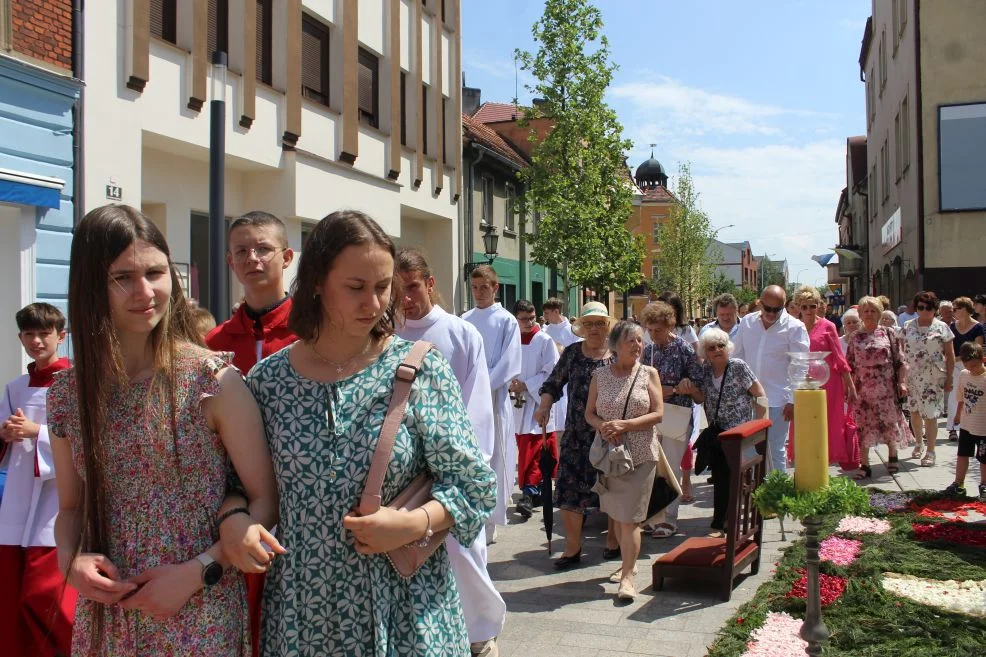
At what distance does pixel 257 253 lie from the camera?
3594 millimetres

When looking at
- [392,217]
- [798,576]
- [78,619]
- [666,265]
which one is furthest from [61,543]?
[666,265]

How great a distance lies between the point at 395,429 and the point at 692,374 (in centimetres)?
604

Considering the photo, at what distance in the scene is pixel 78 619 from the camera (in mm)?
2227

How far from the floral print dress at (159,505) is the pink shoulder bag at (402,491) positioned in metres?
0.41

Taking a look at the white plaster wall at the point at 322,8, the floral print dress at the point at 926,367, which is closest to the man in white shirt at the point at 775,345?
the floral print dress at the point at 926,367

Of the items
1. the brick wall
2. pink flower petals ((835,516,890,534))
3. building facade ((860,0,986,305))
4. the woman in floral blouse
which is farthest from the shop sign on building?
the brick wall

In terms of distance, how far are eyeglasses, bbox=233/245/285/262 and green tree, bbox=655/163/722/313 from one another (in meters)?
52.9

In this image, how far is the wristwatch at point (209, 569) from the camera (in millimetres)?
2148

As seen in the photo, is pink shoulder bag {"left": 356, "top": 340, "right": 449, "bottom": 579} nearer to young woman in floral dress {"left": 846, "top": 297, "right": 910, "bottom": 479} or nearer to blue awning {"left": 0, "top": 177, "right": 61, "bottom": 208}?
blue awning {"left": 0, "top": 177, "right": 61, "bottom": 208}

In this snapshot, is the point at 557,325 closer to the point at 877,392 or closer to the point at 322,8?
the point at 877,392

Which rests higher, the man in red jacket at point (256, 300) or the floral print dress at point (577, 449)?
the man in red jacket at point (256, 300)

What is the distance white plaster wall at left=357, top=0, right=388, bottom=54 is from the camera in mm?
17109

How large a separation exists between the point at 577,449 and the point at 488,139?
23414mm

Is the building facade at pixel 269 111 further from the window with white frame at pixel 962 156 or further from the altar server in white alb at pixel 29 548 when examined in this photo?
the window with white frame at pixel 962 156
